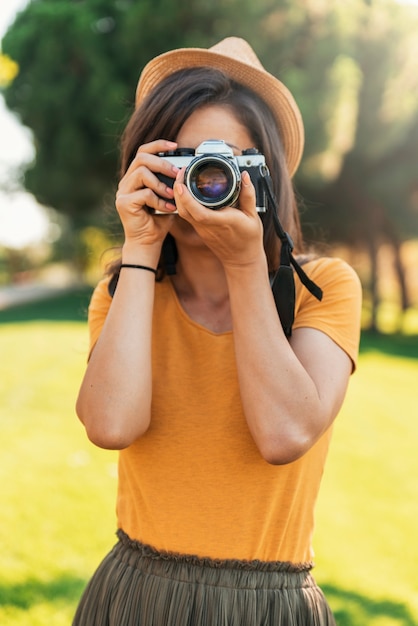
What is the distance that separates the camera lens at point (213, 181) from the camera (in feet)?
4.23

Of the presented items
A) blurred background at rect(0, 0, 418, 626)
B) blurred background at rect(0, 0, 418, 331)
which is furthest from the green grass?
blurred background at rect(0, 0, 418, 331)

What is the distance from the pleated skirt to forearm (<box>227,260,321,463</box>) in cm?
25

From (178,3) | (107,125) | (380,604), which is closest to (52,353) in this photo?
(107,125)

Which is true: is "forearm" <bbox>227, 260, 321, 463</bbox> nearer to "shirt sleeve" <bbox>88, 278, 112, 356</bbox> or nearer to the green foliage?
"shirt sleeve" <bbox>88, 278, 112, 356</bbox>

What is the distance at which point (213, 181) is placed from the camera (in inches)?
51.3

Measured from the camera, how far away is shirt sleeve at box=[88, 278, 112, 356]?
57.9 inches

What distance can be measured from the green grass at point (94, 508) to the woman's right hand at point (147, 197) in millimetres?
554

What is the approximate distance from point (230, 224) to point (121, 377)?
0.35 meters

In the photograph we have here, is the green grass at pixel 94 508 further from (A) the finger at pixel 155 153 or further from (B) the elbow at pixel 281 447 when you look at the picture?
(B) the elbow at pixel 281 447

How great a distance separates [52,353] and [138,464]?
777cm

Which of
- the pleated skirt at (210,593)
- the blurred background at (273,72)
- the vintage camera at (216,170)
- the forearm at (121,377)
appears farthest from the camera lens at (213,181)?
the blurred background at (273,72)

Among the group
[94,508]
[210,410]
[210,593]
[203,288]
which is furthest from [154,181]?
[94,508]

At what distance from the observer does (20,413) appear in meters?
5.82

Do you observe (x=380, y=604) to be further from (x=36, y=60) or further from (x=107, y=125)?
(x=36, y=60)
